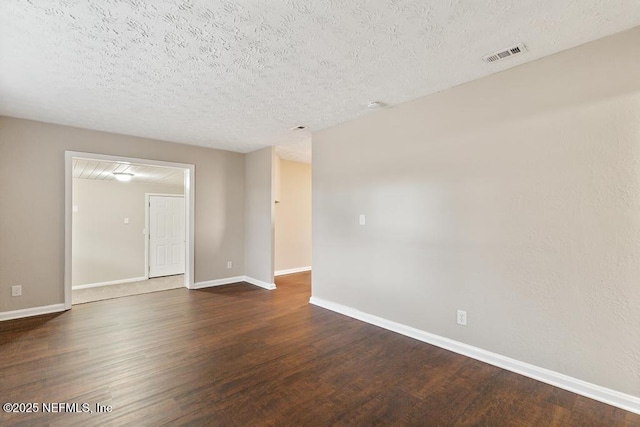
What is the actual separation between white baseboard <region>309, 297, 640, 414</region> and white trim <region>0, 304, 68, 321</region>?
13.3ft

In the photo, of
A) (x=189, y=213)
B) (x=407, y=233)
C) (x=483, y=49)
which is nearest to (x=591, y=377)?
(x=407, y=233)

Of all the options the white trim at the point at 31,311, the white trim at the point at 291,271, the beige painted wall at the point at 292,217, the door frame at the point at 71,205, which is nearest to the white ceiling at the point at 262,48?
the door frame at the point at 71,205

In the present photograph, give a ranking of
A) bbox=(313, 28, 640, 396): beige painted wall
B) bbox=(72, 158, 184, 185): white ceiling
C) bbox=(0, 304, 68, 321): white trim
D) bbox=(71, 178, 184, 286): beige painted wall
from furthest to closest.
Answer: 1. bbox=(71, 178, 184, 286): beige painted wall
2. bbox=(72, 158, 184, 185): white ceiling
3. bbox=(0, 304, 68, 321): white trim
4. bbox=(313, 28, 640, 396): beige painted wall

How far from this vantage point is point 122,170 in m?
5.18

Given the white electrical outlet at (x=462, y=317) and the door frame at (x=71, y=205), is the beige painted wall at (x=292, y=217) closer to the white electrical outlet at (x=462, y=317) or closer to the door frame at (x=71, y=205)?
the door frame at (x=71, y=205)

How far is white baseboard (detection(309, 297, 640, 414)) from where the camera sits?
1991 millimetres

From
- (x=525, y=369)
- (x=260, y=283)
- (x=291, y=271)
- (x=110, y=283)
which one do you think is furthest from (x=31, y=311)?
(x=525, y=369)

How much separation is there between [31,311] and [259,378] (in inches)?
137

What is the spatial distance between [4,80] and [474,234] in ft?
14.6

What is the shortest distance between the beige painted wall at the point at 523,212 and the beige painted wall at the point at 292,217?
3.15m

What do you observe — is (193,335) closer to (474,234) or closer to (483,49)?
(474,234)

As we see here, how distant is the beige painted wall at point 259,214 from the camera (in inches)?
203

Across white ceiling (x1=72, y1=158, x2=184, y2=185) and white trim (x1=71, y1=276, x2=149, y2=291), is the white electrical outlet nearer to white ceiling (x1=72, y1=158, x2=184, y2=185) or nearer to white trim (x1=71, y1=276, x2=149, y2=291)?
white ceiling (x1=72, y1=158, x2=184, y2=185)

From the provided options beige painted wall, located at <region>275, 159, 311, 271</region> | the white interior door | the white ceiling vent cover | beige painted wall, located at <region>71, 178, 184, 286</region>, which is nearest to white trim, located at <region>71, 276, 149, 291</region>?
beige painted wall, located at <region>71, 178, 184, 286</region>
